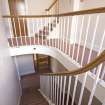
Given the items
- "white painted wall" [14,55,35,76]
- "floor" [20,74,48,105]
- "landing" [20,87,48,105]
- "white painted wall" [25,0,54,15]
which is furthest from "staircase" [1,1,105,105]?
"white painted wall" [25,0,54,15]

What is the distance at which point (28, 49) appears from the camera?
372 cm

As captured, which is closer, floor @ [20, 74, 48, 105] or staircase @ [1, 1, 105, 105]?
staircase @ [1, 1, 105, 105]

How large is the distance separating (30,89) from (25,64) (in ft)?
4.23

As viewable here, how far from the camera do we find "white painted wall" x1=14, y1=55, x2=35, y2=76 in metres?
5.38

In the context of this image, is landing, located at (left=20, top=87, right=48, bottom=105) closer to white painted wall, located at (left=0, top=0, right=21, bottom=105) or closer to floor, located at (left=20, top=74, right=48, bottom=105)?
floor, located at (left=20, top=74, right=48, bottom=105)

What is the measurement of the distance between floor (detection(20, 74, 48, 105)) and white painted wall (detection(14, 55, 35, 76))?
26cm

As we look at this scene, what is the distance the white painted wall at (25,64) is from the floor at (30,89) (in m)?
0.26

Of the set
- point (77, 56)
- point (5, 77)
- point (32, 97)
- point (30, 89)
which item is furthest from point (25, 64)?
point (77, 56)

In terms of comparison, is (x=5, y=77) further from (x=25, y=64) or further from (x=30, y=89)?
(x=25, y=64)

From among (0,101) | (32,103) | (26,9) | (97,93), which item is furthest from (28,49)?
(97,93)

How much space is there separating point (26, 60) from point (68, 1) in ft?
11.0

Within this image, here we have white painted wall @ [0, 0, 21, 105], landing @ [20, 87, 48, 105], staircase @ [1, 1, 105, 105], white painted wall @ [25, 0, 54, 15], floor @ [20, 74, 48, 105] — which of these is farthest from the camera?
white painted wall @ [25, 0, 54, 15]

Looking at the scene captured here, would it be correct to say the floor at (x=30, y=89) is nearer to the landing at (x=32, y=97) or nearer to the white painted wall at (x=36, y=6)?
the landing at (x=32, y=97)

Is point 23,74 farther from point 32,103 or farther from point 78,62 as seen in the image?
point 78,62
